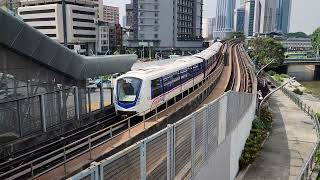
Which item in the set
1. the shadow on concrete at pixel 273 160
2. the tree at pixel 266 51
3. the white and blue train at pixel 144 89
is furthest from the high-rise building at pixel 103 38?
the white and blue train at pixel 144 89

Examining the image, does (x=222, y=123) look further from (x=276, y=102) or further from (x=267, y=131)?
(x=276, y=102)

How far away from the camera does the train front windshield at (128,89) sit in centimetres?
1808

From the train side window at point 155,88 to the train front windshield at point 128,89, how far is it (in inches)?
46.5

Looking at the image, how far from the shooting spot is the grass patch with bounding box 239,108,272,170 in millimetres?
21469

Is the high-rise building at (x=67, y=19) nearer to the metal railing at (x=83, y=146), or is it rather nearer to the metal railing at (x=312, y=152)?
the metal railing at (x=312, y=152)

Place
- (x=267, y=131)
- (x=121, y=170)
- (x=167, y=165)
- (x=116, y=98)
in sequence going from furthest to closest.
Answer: (x=267, y=131)
(x=116, y=98)
(x=167, y=165)
(x=121, y=170)

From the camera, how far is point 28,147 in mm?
13375

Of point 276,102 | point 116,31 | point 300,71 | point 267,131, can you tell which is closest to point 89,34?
point 116,31

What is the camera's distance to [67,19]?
10025 cm

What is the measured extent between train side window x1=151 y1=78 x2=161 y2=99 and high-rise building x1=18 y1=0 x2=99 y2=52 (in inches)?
3234

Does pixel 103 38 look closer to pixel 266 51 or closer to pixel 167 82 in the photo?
pixel 266 51

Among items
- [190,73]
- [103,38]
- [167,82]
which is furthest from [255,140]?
[103,38]

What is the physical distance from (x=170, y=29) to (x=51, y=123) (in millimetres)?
98117

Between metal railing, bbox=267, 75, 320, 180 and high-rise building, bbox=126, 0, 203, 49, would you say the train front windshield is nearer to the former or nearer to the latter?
metal railing, bbox=267, 75, 320, 180
